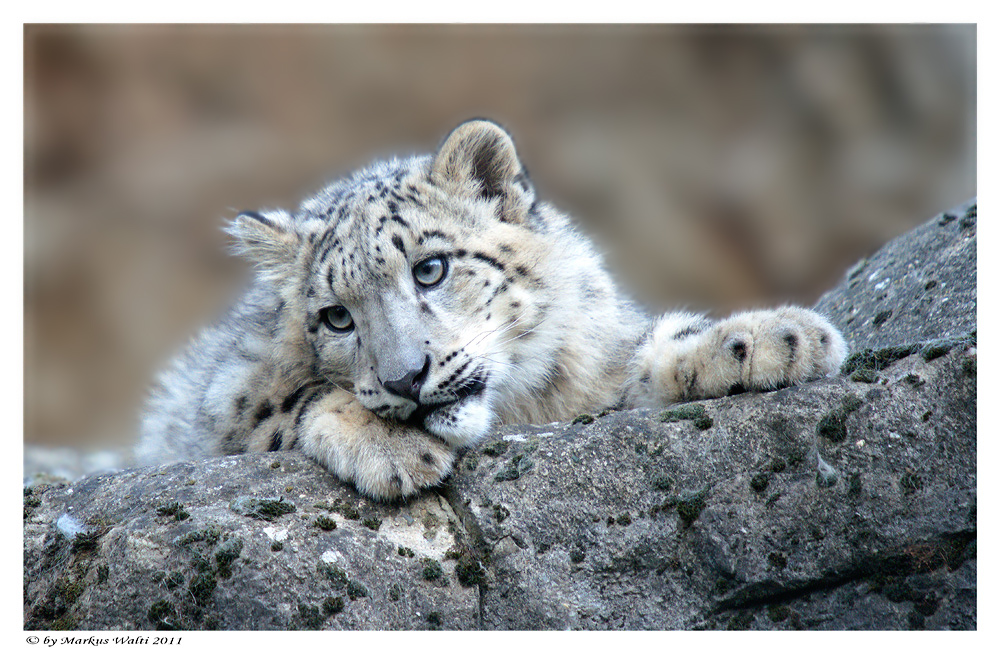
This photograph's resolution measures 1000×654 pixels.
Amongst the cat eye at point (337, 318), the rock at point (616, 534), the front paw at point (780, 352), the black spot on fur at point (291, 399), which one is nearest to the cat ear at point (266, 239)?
the cat eye at point (337, 318)

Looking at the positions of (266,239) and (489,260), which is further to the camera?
(266,239)

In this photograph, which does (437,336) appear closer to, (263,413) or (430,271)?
(430,271)

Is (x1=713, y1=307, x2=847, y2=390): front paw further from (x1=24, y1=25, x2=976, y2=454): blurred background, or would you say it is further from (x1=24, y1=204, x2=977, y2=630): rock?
(x1=24, y1=25, x2=976, y2=454): blurred background

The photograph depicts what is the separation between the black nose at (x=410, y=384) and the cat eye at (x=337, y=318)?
0.63 m

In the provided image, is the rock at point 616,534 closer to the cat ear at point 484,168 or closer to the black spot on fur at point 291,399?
the black spot on fur at point 291,399

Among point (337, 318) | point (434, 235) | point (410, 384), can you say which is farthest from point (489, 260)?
point (410, 384)

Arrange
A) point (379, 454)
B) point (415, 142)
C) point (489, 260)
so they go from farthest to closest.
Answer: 1. point (415, 142)
2. point (489, 260)
3. point (379, 454)

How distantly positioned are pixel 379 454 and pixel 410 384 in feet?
1.05

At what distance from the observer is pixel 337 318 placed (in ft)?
13.5

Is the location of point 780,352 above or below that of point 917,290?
below

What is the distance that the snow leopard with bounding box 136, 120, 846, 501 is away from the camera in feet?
11.6

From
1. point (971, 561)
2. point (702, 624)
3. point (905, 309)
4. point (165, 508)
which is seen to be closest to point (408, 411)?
point (165, 508)

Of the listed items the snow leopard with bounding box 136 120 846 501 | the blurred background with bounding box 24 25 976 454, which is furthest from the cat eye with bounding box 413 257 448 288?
the blurred background with bounding box 24 25 976 454
